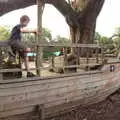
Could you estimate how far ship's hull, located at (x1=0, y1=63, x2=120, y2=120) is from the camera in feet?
23.3

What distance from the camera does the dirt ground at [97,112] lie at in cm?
854

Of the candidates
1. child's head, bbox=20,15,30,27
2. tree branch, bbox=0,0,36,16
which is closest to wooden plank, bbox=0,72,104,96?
child's head, bbox=20,15,30,27

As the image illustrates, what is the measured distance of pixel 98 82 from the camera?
9.58 metres

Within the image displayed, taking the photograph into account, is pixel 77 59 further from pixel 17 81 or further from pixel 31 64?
pixel 17 81

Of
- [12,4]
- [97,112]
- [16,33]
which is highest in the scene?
[12,4]

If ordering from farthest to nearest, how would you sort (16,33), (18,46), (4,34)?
1. (4,34)
2. (16,33)
3. (18,46)

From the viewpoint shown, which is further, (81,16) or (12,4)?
(81,16)

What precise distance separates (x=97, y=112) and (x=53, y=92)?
6.17 ft

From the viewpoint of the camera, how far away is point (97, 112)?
359 inches

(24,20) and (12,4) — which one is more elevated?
(12,4)

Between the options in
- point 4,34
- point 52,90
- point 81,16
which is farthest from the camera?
point 4,34

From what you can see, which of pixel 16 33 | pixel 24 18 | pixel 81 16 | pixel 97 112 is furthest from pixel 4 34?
pixel 24 18

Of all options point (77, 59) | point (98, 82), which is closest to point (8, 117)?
point (77, 59)

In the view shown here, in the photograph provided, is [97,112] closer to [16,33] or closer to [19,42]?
[19,42]
